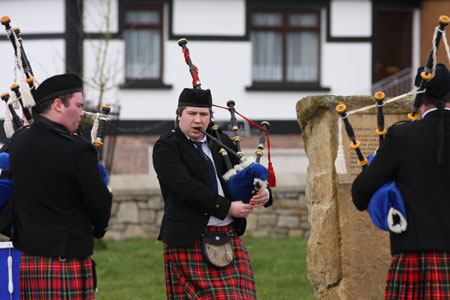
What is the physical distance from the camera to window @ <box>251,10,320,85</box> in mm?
14523

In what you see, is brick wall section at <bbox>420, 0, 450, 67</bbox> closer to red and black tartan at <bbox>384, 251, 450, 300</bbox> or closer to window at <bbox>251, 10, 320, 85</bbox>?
window at <bbox>251, 10, 320, 85</bbox>

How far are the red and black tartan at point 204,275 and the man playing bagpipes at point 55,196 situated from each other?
31.9 inches

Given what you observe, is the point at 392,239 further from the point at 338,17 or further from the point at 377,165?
the point at 338,17

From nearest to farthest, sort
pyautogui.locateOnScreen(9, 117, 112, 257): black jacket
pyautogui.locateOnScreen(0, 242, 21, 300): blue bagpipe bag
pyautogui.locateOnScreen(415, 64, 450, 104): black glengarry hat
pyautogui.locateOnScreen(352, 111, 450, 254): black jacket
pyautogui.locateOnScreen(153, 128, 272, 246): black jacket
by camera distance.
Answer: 1. pyautogui.locateOnScreen(9, 117, 112, 257): black jacket
2. pyautogui.locateOnScreen(352, 111, 450, 254): black jacket
3. pyautogui.locateOnScreen(415, 64, 450, 104): black glengarry hat
4. pyautogui.locateOnScreen(153, 128, 272, 246): black jacket
5. pyautogui.locateOnScreen(0, 242, 21, 300): blue bagpipe bag

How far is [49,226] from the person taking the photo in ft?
12.6

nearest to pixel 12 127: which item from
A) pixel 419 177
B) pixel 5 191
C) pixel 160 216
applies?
pixel 5 191

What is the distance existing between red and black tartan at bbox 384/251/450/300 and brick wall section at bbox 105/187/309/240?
22.7ft

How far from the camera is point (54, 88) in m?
3.90

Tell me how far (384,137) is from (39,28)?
1048 cm

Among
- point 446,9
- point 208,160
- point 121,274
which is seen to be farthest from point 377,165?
point 446,9

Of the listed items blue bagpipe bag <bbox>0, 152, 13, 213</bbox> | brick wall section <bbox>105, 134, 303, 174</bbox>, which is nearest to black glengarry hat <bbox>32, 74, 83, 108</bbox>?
blue bagpipe bag <bbox>0, 152, 13, 213</bbox>

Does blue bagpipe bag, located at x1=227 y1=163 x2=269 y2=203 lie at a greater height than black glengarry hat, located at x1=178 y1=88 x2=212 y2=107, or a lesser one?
lesser

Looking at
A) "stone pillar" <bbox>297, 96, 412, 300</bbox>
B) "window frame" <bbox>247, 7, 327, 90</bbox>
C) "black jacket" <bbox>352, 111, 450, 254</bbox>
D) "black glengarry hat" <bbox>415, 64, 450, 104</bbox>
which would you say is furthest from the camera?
"window frame" <bbox>247, 7, 327, 90</bbox>

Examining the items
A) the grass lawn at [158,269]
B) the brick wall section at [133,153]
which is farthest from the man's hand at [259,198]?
the brick wall section at [133,153]
